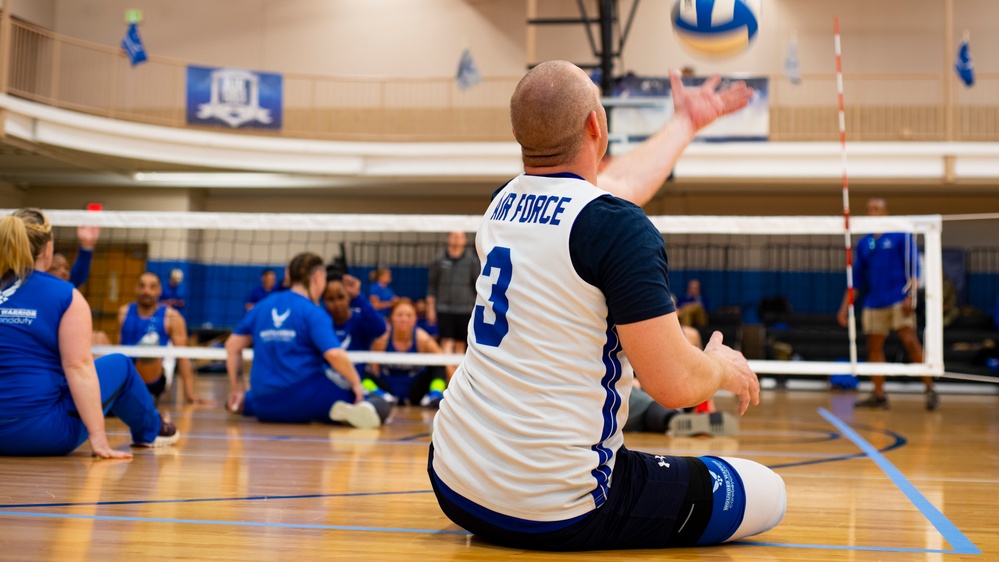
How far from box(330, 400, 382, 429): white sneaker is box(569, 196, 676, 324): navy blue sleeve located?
417cm

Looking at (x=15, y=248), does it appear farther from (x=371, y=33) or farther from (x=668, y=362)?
(x=371, y=33)

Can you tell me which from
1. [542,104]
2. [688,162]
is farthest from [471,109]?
[542,104]

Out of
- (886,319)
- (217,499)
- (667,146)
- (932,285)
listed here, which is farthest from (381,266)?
(667,146)

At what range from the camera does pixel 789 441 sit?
18.5ft

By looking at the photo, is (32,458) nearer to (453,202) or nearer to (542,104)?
(542,104)

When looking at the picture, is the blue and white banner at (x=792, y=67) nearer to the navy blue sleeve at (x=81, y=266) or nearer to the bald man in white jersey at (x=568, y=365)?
the navy blue sleeve at (x=81, y=266)

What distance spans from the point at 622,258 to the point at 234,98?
1478 cm

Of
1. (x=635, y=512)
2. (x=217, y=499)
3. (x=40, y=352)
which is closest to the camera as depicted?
(x=635, y=512)

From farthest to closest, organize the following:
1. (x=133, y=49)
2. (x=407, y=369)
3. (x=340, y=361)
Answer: (x=133, y=49) → (x=407, y=369) → (x=340, y=361)

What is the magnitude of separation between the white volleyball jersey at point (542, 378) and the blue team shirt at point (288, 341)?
4.04m

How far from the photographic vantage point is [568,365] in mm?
2168

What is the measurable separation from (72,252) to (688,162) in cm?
1065

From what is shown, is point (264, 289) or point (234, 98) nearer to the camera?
point (264, 289)

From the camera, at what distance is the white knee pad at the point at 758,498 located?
242 cm
